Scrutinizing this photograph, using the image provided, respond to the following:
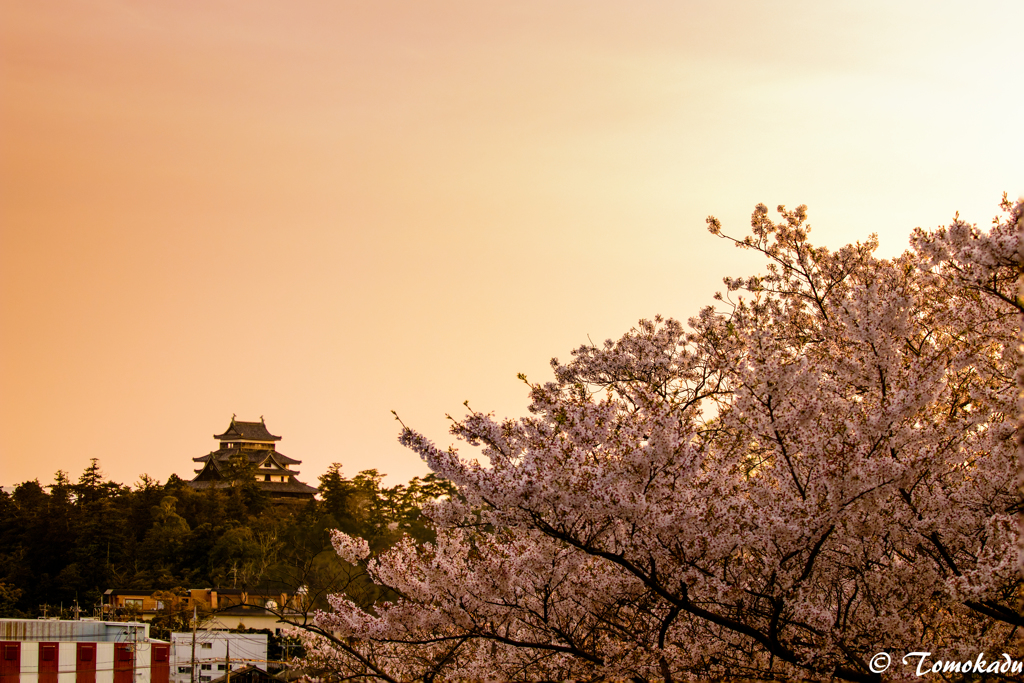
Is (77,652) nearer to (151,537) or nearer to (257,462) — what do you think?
(151,537)

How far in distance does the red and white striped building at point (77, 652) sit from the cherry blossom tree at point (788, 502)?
92.1 feet

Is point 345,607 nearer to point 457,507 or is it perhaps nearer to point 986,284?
point 457,507

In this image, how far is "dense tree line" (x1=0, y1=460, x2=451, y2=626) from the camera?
143ft

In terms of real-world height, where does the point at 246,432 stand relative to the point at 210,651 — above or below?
above

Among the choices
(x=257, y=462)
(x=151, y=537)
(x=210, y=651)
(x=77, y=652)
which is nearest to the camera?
(x=77, y=652)

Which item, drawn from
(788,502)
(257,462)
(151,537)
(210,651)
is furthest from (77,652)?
(257,462)

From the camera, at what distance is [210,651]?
114ft

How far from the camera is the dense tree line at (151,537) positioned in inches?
1720

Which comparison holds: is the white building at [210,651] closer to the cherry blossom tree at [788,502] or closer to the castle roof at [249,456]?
the cherry blossom tree at [788,502]

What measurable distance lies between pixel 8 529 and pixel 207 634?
2390 centimetres

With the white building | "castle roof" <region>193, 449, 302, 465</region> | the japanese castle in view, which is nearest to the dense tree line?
the white building

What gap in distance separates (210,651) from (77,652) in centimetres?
441

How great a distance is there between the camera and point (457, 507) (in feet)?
21.3

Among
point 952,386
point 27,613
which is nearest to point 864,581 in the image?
point 952,386
